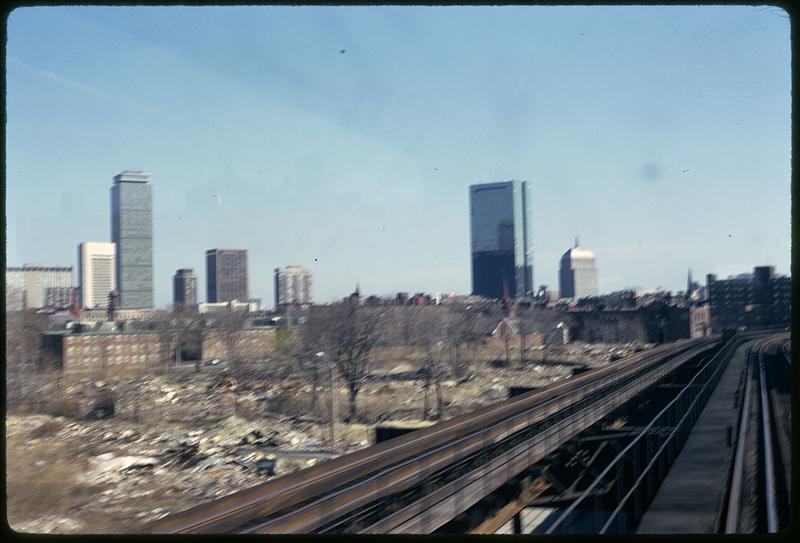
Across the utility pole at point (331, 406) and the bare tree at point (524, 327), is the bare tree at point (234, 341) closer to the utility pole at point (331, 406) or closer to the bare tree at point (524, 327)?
the utility pole at point (331, 406)

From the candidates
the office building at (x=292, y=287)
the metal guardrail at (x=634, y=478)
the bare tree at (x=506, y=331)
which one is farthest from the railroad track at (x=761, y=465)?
the office building at (x=292, y=287)

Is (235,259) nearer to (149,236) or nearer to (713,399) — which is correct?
(149,236)

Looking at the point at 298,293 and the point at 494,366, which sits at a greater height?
the point at 298,293

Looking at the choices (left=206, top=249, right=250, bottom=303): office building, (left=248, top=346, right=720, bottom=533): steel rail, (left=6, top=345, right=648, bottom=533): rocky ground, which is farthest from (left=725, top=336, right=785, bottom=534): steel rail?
(left=206, top=249, right=250, bottom=303): office building

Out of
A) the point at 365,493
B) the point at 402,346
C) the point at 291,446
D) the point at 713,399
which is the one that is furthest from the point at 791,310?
the point at 402,346

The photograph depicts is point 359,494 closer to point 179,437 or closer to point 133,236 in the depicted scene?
point 133,236

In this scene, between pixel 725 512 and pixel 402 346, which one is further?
pixel 402 346
